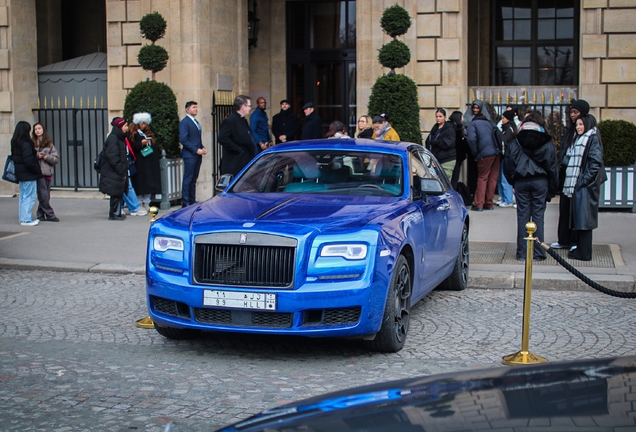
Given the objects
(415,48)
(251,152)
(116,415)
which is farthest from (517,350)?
(415,48)

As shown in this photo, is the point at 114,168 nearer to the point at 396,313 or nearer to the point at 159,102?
the point at 159,102

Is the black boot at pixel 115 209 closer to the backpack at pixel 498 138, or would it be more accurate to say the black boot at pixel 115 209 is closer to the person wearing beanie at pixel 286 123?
the person wearing beanie at pixel 286 123

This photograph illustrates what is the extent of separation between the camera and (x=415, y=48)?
1739 centimetres

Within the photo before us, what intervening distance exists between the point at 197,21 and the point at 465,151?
5628mm

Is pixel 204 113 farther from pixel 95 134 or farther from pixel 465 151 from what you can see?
pixel 465 151

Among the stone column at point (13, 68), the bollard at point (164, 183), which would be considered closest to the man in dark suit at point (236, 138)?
the bollard at point (164, 183)

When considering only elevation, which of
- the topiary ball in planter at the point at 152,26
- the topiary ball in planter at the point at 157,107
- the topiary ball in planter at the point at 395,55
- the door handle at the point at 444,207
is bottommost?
the door handle at the point at 444,207

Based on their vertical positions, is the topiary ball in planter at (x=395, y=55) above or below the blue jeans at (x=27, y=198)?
above

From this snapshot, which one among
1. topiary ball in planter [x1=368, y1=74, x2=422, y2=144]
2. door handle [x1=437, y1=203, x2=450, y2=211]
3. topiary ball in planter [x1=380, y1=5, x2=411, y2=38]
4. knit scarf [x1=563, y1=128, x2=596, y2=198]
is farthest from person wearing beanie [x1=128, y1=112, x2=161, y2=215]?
door handle [x1=437, y1=203, x2=450, y2=211]

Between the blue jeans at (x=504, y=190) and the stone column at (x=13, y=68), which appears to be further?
the stone column at (x=13, y=68)

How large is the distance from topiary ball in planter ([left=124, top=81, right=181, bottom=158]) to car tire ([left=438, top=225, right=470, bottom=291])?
338 inches

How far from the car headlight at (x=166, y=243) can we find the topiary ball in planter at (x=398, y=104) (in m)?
9.55

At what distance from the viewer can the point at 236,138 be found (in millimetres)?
14805

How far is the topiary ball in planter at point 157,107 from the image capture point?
1700 cm
